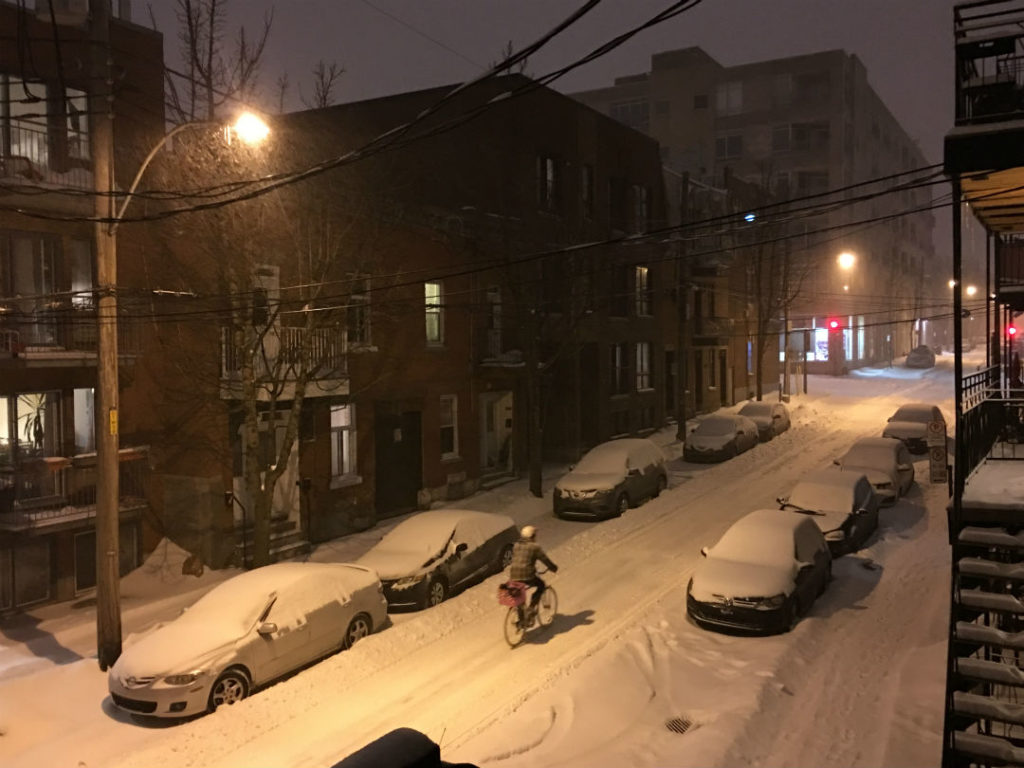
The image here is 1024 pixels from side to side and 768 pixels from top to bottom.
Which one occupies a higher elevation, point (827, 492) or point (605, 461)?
point (605, 461)

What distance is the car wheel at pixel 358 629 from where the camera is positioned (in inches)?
495

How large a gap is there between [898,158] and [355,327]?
276ft

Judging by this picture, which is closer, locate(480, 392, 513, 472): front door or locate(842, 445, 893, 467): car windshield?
locate(842, 445, 893, 467): car windshield

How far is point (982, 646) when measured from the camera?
7977 millimetres

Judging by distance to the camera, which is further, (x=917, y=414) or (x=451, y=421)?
(x=917, y=414)

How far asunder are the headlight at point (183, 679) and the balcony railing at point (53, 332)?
7285 millimetres

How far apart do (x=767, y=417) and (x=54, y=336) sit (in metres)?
24.5

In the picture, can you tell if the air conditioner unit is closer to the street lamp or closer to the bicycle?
the street lamp

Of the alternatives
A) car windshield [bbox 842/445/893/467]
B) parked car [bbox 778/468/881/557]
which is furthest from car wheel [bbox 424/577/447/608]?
car windshield [bbox 842/445/893/467]

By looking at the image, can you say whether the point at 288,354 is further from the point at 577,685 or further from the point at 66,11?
the point at 577,685

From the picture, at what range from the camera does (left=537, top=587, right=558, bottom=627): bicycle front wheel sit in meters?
13.4

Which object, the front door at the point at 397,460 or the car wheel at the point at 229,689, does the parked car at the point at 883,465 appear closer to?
the front door at the point at 397,460

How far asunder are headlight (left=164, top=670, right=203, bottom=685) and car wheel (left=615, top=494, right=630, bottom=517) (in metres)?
12.3

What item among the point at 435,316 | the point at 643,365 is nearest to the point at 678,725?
the point at 435,316
